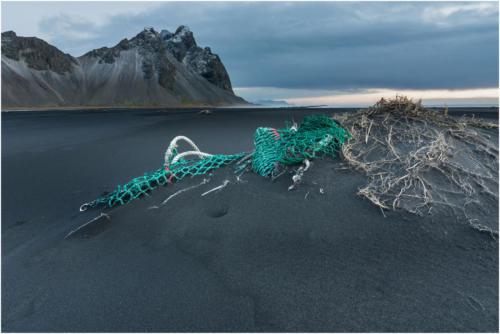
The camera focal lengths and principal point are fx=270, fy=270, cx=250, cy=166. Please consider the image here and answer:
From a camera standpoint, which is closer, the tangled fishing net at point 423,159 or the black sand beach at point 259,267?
the black sand beach at point 259,267

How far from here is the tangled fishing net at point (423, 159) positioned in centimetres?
173

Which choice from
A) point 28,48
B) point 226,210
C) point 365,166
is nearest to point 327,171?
point 365,166

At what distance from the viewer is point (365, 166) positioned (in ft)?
6.69

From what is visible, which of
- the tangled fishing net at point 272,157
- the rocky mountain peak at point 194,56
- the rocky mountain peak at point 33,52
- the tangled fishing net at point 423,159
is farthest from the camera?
the rocky mountain peak at point 194,56

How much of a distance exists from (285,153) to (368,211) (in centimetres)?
78

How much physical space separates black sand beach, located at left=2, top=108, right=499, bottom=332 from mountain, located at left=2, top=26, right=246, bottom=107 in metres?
77.6

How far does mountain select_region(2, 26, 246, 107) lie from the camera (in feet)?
225

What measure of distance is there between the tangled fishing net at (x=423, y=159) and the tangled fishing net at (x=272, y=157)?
0.18 metres

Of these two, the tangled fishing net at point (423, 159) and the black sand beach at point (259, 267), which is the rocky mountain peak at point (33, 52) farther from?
the tangled fishing net at point (423, 159)

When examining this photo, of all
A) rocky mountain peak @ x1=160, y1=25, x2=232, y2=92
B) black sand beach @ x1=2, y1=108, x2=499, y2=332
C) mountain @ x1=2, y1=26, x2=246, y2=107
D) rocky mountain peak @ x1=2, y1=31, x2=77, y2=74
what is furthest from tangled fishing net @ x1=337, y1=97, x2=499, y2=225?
rocky mountain peak @ x1=160, y1=25, x2=232, y2=92

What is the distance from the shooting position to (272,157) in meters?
2.40

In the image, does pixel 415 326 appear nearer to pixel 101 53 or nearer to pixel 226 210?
pixel 226 210

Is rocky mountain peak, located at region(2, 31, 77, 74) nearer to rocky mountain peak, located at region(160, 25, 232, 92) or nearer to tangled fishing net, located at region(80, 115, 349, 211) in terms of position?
rocky mountain peak, located at region(160, 25, 232, 92)

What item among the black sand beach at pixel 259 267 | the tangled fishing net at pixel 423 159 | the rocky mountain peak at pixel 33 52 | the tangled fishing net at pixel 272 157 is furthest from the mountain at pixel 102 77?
the tangled fishing net at pixel 423 159
